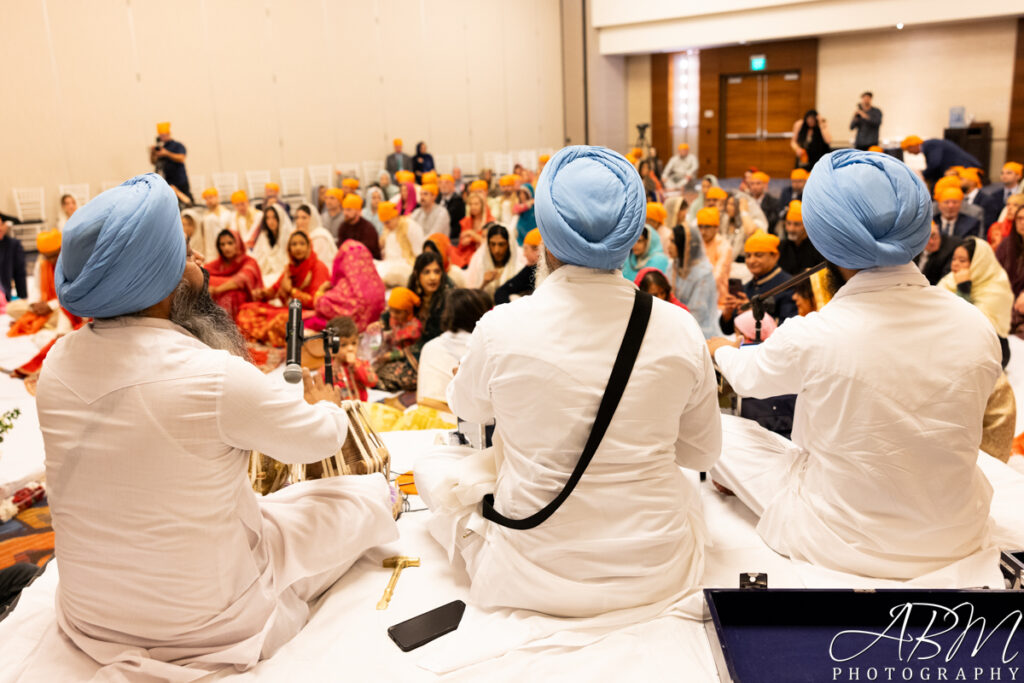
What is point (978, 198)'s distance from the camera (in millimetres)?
8867

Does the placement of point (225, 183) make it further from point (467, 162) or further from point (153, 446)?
point (153, 446)

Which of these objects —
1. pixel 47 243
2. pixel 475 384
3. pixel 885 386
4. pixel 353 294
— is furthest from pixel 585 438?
pixel 47 243

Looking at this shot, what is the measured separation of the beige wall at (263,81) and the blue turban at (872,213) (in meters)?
10.8

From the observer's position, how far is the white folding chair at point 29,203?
1021 centimetres

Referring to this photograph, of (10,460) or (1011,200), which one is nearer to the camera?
(10,460)

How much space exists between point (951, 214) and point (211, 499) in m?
6.65

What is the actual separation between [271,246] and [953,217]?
6.29 meters

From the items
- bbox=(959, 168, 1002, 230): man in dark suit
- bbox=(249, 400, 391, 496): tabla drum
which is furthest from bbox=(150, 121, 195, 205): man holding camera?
bbox=(959, 168, 1002, 230): man in dark suit

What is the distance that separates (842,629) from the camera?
1896 millimetres

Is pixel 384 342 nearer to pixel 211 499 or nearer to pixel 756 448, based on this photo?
pixel 756 448

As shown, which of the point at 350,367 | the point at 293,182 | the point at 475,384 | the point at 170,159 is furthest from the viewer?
the point at 293,182

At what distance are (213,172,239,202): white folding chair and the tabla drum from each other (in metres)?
10.2

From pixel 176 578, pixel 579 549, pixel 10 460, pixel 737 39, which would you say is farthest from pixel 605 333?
pixel 737 39

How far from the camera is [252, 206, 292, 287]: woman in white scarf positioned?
808cm
